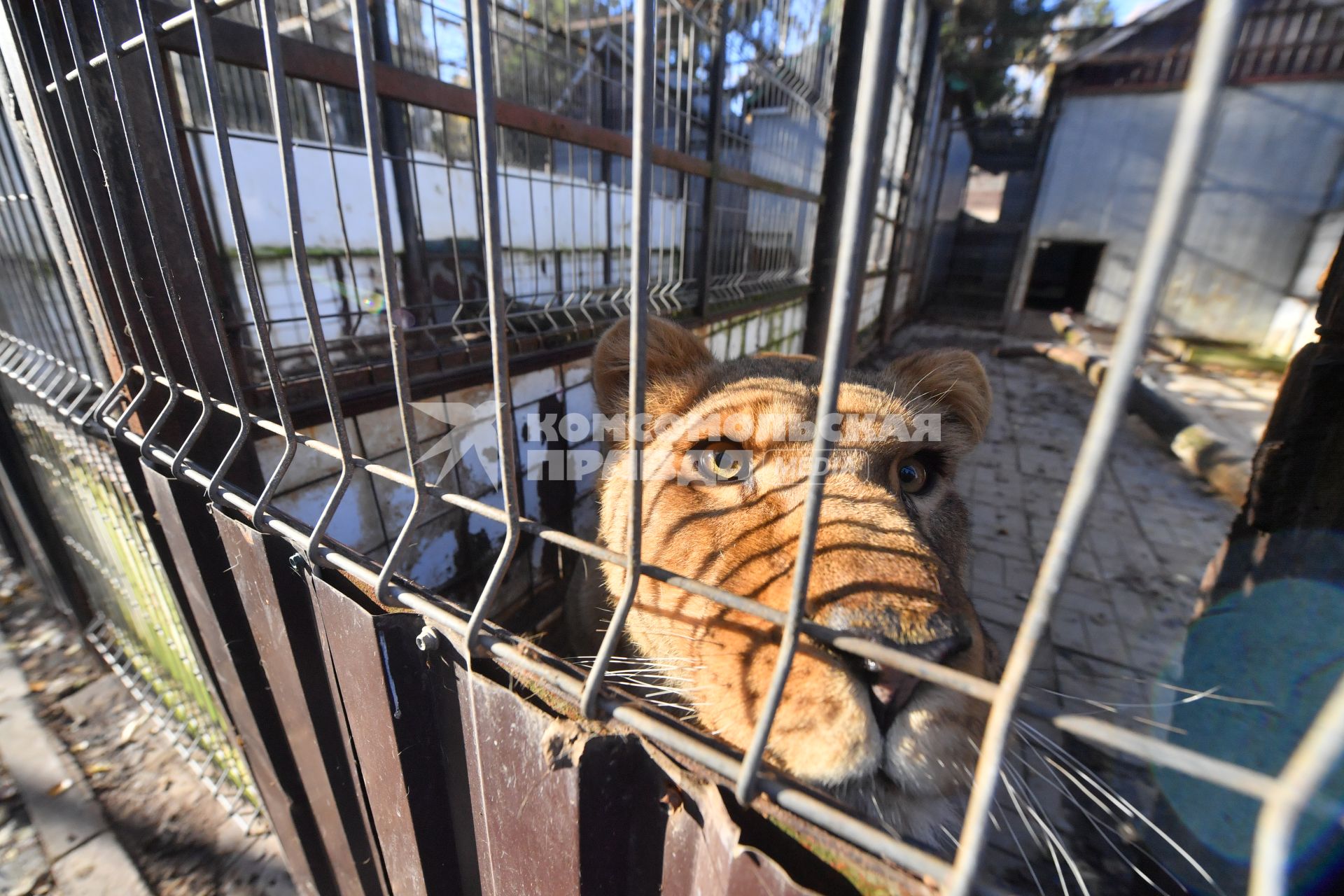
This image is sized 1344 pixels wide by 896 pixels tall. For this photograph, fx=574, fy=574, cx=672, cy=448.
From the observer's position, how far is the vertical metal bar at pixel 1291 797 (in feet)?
1.73

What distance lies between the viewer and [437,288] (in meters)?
5.33

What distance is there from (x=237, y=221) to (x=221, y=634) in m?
1.50

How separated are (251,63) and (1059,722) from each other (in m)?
2.89

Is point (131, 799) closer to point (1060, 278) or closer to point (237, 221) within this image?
point (237, 221)

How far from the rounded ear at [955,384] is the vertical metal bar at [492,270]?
2175 mm

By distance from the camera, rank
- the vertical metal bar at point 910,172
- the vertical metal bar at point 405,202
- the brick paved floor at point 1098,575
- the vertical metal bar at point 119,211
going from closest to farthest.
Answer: the vertical metal bar at point 119,211 → the brick paved floor at point 1098,575 → the vertical metal bar at point 405,202 → the vertical metal bar at point 910,172

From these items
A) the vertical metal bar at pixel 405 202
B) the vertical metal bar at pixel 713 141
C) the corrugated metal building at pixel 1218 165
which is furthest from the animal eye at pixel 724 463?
the corrugated metal building at pixel 1218 165

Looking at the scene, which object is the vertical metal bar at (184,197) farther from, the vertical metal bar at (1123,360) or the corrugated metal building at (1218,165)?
the corrugated metal building at (1218,165)

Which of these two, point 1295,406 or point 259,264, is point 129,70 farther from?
point 1295,406

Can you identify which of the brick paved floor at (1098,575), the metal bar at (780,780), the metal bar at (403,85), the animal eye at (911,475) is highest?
the metal bar at (403,85)

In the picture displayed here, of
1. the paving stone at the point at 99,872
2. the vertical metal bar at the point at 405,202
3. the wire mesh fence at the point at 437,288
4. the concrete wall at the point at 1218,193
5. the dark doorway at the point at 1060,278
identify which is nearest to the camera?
the wire mesh fence at the point at 437,288

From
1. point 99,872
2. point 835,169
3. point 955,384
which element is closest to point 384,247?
point 955,384

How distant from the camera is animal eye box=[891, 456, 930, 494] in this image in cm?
238

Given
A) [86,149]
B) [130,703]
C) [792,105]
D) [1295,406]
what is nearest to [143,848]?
[130,703]
